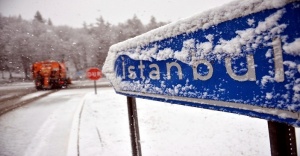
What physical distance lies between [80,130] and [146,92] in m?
3.82

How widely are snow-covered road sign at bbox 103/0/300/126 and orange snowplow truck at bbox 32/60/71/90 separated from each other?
21412mm

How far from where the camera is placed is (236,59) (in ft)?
2.50

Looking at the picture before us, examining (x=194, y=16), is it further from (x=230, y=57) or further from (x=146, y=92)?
(x=146, y=92)

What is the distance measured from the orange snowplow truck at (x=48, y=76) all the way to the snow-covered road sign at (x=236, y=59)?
2141 centimetres

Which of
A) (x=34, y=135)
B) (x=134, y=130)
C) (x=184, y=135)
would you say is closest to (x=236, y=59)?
(x=134, y=130)

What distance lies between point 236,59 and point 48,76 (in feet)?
72.4

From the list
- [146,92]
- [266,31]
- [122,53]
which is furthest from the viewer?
[122,53]

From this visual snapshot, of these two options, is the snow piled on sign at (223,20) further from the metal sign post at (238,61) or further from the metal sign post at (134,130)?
the metal sign post at (134,130)

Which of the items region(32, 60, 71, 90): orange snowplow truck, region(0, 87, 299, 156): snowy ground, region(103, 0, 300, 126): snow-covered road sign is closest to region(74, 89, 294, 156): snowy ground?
region(0, 87, 299, 156): snowy ground

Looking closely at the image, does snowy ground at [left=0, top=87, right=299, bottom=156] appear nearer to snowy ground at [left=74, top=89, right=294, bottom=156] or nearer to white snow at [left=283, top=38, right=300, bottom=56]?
snowy ground at [left=74, top=89, right=294, bottom=156]

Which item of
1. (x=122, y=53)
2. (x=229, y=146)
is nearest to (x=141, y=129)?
(x=229, y=146)

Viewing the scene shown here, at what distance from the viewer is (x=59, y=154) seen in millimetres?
3691

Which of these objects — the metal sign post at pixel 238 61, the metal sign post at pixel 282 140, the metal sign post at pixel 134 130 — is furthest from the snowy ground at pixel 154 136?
the metal sign post at pixel 282 140

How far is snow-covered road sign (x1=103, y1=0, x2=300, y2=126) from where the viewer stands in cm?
62
